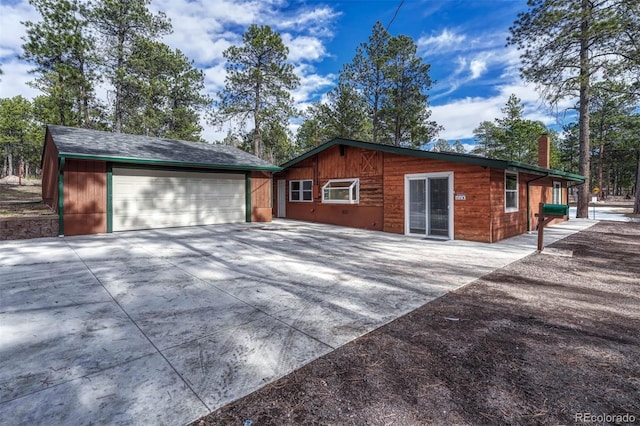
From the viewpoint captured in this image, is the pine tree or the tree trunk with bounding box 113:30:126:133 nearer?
the tree trunk with bounding box 113:30:126:133

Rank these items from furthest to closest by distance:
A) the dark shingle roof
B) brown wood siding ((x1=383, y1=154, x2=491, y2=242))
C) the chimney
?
the chimney, the dark shingle roof, brown wood siding ((x1=383, y1=154, x2=491, y2=242))

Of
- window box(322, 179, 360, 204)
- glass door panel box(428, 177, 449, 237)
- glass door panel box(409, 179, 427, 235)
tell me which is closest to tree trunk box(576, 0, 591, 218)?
glass door panel box(428, 177, 449, 237)

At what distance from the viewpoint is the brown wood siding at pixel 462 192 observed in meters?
8.09

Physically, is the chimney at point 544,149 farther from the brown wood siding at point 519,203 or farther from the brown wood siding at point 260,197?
the brown wood siding at point 260,197

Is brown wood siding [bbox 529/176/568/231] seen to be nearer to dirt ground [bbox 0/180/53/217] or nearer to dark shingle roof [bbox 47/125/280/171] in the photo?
dark shingle roof [bbox 47/125/280/171]

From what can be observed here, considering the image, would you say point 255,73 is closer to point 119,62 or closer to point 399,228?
point 119,62

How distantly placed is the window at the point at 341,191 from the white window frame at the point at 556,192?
31.5ft

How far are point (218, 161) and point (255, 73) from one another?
10.2 metres

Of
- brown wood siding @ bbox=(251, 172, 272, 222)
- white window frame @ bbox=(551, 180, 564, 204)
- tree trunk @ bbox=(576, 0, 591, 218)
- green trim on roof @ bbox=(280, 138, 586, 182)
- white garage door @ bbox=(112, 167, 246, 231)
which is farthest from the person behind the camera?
white window frame @ bbox=(551, 180, 564, 204)

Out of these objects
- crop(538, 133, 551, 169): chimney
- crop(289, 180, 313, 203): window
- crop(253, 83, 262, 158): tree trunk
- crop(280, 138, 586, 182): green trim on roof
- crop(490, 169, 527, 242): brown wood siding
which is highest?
crop(253, 83, 262, 158): tree trunk

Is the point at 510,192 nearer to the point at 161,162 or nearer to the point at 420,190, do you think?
the point at 420,190

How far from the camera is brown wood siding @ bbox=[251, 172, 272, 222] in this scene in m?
12.9

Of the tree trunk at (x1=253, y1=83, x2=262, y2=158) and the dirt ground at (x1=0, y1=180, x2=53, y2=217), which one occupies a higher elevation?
the tree trunk at (x1=253, y1=83, x2=262, y2=158)

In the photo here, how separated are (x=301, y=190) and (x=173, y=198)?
5530 millimetres
